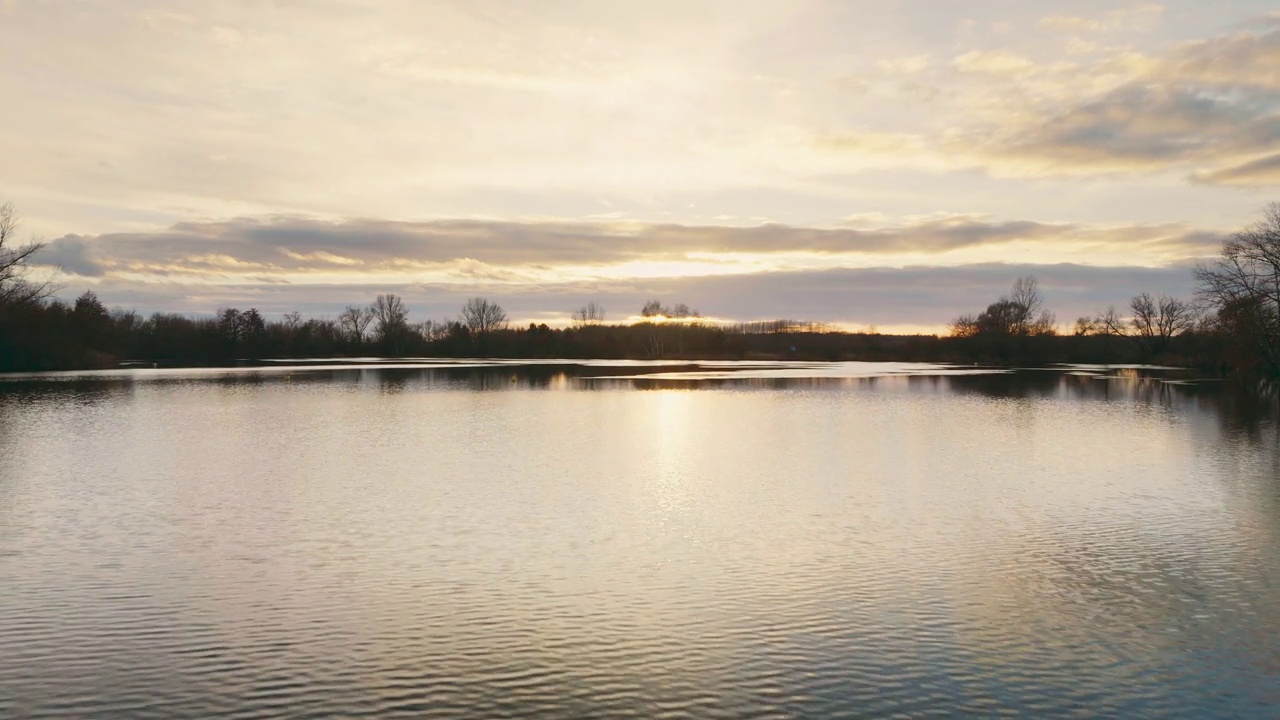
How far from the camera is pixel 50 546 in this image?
1195cm

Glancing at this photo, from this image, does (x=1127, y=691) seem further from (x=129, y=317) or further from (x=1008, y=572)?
(x=129, y=317)

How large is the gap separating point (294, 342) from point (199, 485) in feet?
366

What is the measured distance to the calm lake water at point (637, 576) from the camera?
7418mm

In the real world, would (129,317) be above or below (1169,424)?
above

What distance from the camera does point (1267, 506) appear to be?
601 inches

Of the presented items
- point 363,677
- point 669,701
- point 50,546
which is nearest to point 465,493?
point 50,546

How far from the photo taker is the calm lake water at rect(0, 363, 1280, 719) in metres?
7.42

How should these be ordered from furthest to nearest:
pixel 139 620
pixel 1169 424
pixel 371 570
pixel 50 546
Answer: pixel 1169 424
pixel 50 546
pixel 371 570
pixel 139 620

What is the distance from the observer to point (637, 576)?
10836 mm

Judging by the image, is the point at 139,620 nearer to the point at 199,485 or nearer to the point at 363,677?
the point at 363,677

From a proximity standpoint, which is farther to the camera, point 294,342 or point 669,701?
point 294,342

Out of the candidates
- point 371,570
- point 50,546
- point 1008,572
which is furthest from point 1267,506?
point 50,546

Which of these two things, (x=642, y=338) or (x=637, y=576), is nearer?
(x=637, y=576)

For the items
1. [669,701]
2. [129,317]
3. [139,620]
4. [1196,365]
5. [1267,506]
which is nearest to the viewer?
[669,701]
